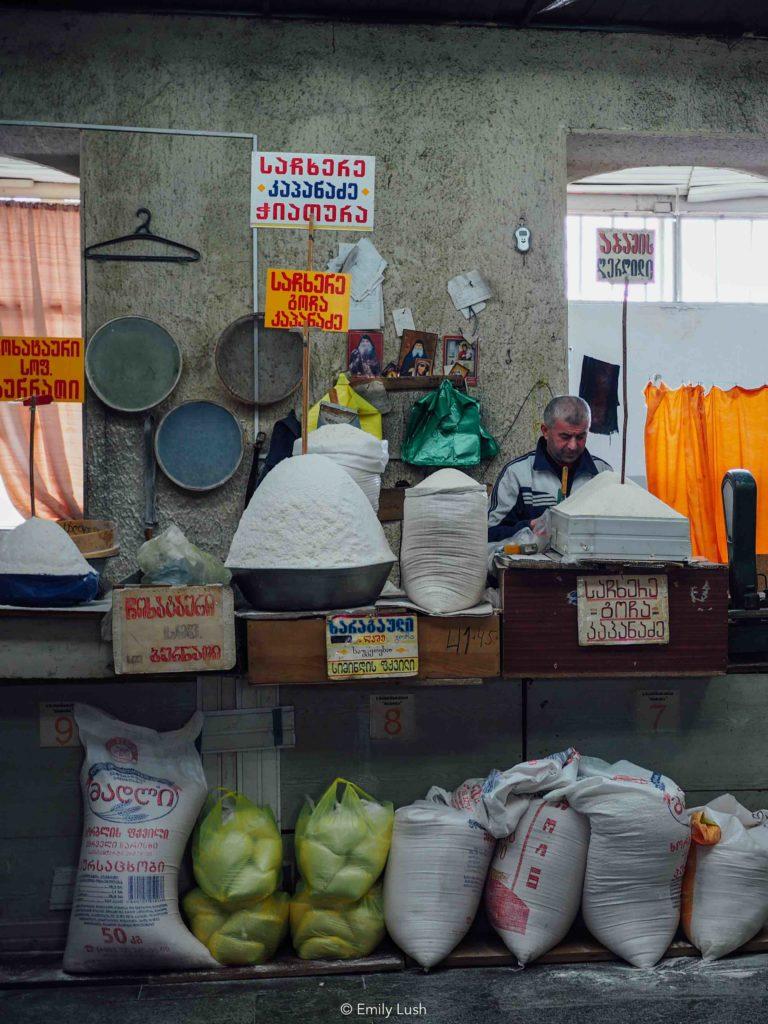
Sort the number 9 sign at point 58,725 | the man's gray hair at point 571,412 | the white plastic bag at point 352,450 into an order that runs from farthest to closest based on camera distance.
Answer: the man's gray hair at point 571,412, the white plastic bag at point 352,450, the number 9 sign at point 58,725

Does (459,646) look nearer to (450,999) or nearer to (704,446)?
(450,999)

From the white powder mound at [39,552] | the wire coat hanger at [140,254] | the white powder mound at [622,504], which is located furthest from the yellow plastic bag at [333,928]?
the wire coat hanger at [140,254]

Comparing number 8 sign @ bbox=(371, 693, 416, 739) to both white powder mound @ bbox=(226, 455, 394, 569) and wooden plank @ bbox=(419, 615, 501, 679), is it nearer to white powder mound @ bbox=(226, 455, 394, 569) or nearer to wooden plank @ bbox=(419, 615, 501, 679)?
wooden plank @ bbox=(419, 615, 501, 679)

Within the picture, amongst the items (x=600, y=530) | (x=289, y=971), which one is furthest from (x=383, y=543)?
(x=289, y=971)

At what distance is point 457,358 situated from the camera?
4.50 meters

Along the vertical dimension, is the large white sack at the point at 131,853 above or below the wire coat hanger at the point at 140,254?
below

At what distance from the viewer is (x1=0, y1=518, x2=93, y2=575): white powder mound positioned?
2469mm

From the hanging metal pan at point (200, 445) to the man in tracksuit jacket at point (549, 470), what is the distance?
116cm

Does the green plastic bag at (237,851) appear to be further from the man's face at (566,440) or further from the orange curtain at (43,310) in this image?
the orange curtain at (43,310)

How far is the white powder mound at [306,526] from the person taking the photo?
7.81 feet

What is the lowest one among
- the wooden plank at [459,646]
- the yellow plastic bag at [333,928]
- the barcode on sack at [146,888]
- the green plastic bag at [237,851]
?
the yellow plastic bag at [333,928]

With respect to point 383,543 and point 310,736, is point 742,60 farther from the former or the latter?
point 310,736

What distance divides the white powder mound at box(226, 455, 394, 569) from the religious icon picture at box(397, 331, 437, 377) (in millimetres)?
2052

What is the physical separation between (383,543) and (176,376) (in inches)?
83.0
